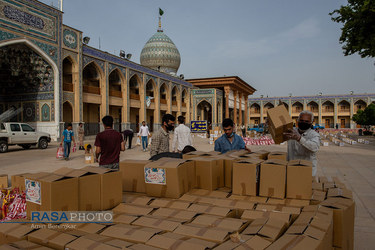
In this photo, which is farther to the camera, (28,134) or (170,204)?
(28,134)

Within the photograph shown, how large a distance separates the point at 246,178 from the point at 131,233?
1240 millimetres

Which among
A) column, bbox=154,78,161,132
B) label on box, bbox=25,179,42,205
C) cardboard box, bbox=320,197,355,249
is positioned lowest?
cardboard box, bbox=320,197,355,249

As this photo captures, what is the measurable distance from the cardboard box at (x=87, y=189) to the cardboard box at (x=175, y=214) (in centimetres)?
55

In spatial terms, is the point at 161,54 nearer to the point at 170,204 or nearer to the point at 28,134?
the point at 28,134

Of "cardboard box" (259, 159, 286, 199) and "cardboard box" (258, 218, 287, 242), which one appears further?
"cardboard box" (259, 159, 286, 199)

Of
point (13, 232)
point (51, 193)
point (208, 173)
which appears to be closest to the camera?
point (13, 232)

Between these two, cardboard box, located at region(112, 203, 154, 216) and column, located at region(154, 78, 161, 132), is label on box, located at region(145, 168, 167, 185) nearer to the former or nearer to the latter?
cardboard box, located at region(112, 203, 154, 216)

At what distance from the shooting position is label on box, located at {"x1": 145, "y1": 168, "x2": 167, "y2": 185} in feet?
8.32

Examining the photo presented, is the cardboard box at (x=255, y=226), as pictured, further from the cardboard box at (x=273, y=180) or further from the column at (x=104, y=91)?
the column at (x=104, y=91)

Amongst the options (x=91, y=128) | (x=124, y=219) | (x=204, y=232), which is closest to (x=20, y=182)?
(x=124, y=219)

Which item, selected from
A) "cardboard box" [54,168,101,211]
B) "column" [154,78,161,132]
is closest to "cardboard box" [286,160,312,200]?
"cardboard box" [54,168,101,211]

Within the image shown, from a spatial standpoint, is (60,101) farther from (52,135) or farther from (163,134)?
(163,134)

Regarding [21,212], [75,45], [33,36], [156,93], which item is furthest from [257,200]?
[156,93]

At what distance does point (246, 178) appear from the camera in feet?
8.43
